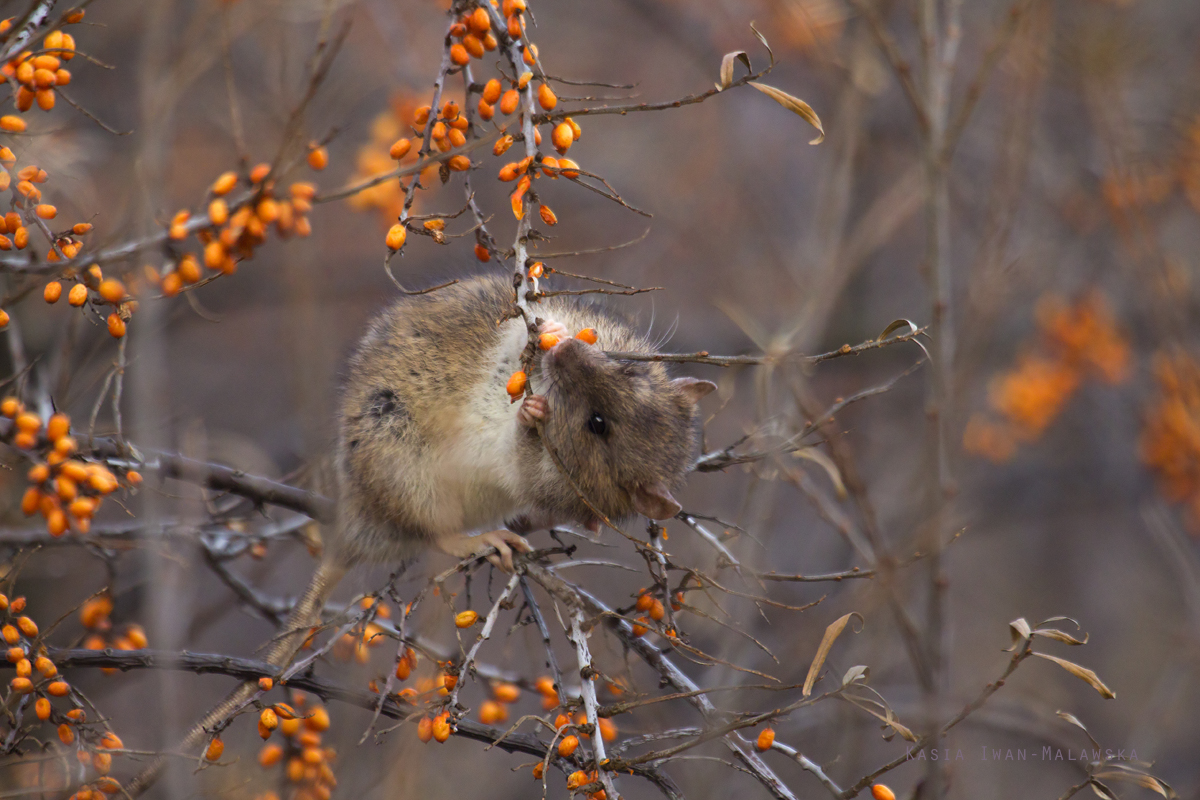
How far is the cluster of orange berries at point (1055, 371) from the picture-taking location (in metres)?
6.42

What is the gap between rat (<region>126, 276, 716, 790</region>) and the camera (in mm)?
3533

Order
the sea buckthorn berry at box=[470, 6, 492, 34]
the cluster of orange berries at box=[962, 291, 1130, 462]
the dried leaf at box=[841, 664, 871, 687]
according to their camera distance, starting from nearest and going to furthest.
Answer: the dried leaf at box=[841, 664, 871, 687], the sea buckthorn berry at box=[470, 6, 492, 34], the cluster of orange berries at box=[962, 291, 1130, 462]

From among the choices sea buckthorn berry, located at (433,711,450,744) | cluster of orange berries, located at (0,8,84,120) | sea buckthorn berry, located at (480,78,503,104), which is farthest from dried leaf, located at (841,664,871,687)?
cluster of orange berries, located at (0,8,84,120)

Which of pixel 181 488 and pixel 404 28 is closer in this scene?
pixel 181 488

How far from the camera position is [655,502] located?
10.9 feet

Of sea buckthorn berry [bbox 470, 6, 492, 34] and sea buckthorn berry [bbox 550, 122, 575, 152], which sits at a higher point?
sea buckthorn berry [bbox 470, 6, 492, 34]

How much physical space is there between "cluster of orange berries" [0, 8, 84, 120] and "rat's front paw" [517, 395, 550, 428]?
1663 mm

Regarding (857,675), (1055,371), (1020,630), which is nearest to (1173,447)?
(1055,371)

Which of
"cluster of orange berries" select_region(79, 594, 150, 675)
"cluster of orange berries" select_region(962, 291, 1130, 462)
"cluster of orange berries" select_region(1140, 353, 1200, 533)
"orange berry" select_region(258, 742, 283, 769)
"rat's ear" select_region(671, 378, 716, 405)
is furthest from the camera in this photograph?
"cluster of orange berries" select_region(962, 291, 1130, 462)

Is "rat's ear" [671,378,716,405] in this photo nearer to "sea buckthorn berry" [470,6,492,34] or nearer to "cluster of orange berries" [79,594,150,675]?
"sea buckthorn berry" [470,6,492,34]

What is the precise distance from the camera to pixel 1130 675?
9.87 meters

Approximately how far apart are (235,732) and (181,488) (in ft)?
12.0

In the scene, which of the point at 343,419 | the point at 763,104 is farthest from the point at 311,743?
the point at 763,104

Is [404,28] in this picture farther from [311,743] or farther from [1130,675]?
[1130,675]
